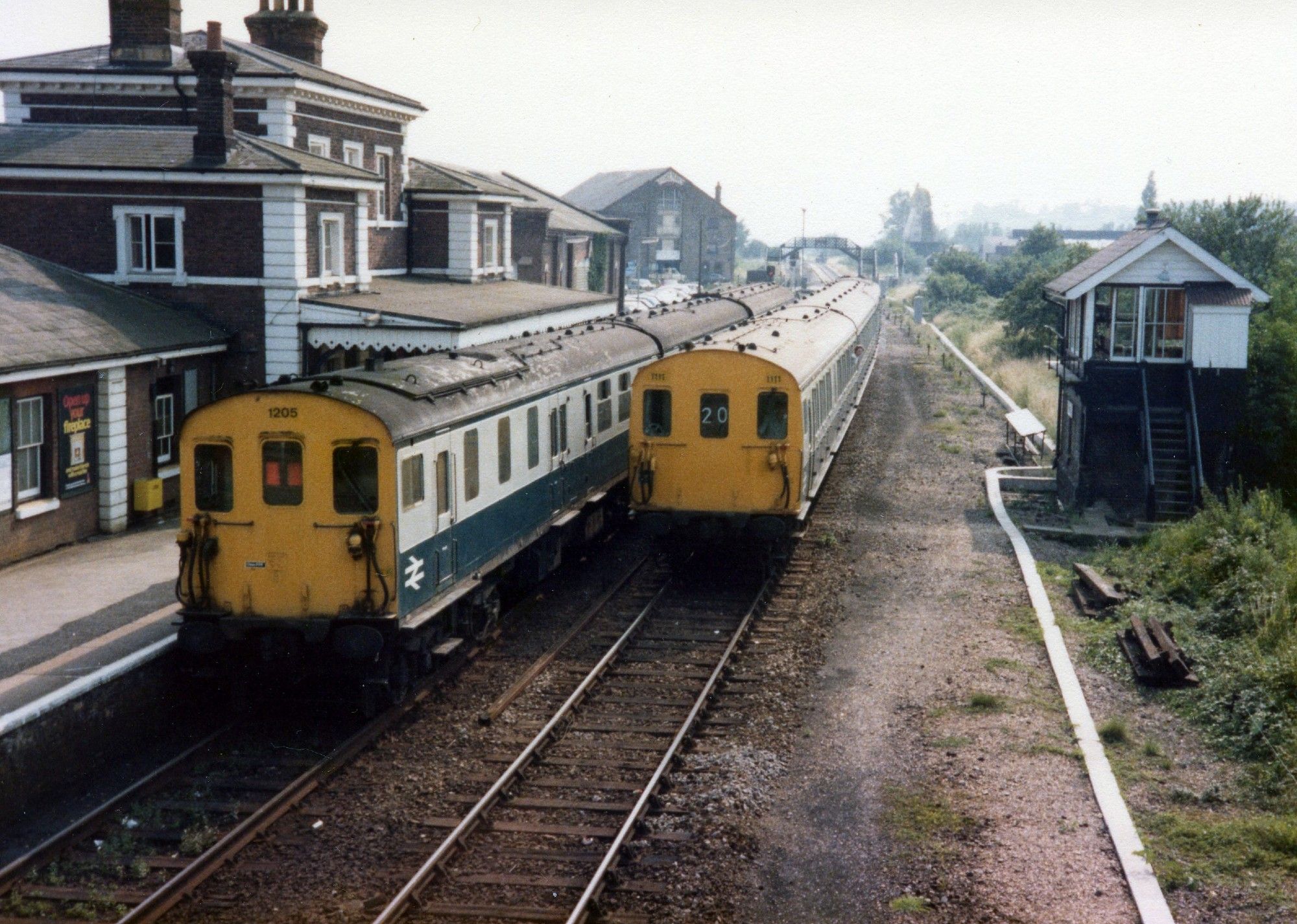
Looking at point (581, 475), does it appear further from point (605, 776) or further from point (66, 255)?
point (66, 255)

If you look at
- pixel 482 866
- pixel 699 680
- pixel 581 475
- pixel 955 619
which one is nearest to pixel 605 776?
pixel 482 866

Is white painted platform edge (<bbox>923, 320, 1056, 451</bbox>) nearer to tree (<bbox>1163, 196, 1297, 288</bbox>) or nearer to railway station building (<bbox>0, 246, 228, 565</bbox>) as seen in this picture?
tree (<bbox>1163, 196, 1297, 288</bbox>)

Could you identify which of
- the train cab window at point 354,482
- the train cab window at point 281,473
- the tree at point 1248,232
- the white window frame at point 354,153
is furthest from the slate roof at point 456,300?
the tree at point 1248,232

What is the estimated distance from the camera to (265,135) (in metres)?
26.9

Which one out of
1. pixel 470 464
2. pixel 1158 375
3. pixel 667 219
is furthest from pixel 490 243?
pixel 667 219

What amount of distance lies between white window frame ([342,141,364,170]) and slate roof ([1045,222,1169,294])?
50.4ft

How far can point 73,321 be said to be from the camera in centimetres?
1820

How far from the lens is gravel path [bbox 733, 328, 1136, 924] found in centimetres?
893

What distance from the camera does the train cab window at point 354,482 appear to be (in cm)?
1152

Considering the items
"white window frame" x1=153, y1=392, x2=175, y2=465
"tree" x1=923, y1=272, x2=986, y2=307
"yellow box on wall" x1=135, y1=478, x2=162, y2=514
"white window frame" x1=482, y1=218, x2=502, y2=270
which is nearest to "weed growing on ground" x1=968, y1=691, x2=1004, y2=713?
"yellow box on wall" x1=135, y1=478, x2=162, y2=514

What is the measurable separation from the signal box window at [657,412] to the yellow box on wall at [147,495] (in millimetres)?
7483

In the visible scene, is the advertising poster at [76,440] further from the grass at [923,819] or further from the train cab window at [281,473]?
the grass at [923,819]

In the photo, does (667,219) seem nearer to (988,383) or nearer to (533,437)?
(988,383)

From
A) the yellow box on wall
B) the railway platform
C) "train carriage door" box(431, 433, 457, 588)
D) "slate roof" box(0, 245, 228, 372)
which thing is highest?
A: "slate roof" box(0, 245, 228, 372)
